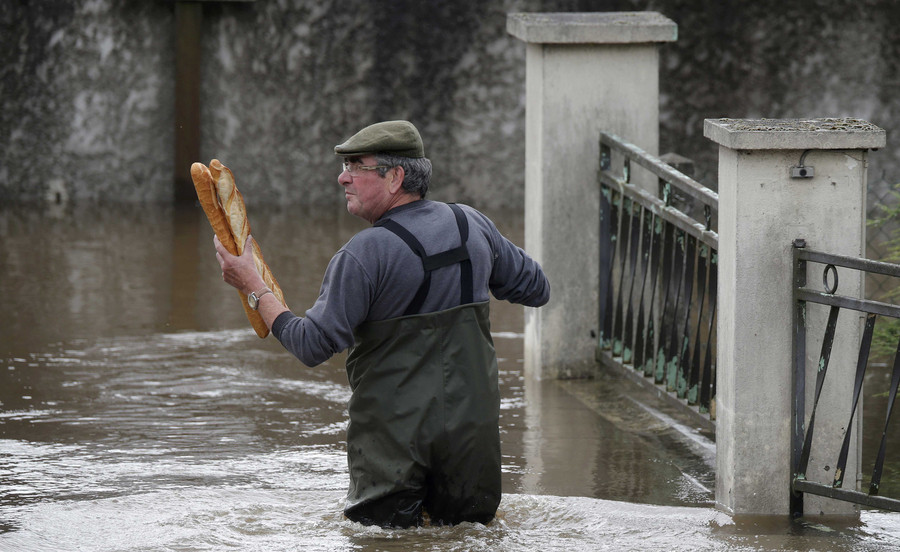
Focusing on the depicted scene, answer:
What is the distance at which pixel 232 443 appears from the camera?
6.06 metres

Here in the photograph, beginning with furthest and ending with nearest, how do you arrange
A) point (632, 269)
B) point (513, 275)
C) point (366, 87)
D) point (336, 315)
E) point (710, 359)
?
point (366, 87), point (632, 269), point (710, 359), point (513, 275), point (336, 315)

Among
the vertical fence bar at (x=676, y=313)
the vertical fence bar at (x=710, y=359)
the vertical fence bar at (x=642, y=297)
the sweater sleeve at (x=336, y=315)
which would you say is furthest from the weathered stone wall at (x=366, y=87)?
the sweater sleeve at (x=336, y=315)

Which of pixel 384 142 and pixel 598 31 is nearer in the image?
pixel 384 142

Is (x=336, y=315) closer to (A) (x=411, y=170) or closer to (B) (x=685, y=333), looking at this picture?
(A) (x=411, y=170)

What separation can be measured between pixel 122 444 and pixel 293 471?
32.5 inches

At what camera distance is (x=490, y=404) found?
4559 mm

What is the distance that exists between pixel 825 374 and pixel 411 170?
1.63 meters

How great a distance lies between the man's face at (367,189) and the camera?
4.51m

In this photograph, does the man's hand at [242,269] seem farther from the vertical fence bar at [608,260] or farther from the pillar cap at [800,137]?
the vertical fence bar at [608,260]

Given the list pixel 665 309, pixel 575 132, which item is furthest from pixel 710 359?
pixel 575 132

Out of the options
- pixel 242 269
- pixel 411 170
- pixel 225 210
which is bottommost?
pixel 242 269

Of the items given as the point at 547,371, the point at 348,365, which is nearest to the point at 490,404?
the point at 348,365

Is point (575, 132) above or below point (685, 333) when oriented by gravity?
above

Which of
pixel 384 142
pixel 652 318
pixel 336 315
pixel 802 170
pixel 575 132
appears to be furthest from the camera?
pixel 575 132
